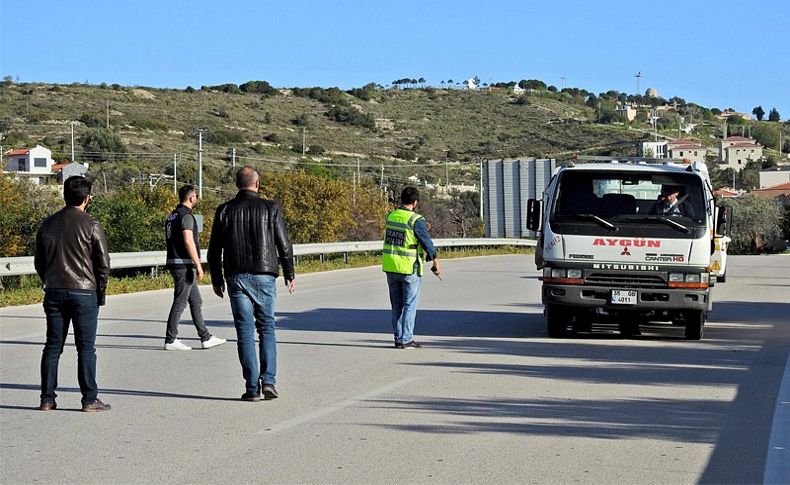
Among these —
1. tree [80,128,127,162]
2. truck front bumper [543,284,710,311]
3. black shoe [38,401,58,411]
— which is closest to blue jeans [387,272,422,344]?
truck front bumper [543,284,710,311]

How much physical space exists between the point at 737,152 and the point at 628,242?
167m

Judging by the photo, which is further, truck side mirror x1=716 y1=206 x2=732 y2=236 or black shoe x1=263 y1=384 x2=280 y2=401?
truck side mirror x1=716 y1=206 x2=732 y2=236

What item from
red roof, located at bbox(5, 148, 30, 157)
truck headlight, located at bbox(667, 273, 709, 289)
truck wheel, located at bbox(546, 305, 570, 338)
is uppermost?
red roof, located at bbox(5, 148, 30, 157)

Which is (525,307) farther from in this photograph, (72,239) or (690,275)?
(72,239)

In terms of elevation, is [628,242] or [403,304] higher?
[628,242]

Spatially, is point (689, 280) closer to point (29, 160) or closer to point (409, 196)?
point (409, 196)

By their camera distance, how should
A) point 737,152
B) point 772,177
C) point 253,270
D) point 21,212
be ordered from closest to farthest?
point 253,270 < point 21,212 < point 772,177 < point 737,152

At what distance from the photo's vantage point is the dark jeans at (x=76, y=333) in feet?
32.4

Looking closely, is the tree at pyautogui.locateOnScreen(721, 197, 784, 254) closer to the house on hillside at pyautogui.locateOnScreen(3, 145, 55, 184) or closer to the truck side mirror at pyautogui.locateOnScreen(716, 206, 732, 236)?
the house on hillside at pyautogui.locateOnScreen(3, 145, 55, 184)

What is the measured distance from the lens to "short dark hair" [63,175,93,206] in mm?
10016

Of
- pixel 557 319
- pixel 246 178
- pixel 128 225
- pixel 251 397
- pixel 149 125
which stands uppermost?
pixel 149 125

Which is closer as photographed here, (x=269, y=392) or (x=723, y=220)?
(x=269, y=392)

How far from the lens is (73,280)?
32.6 feet

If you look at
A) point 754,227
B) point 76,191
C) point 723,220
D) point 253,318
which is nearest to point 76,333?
point 76,191
